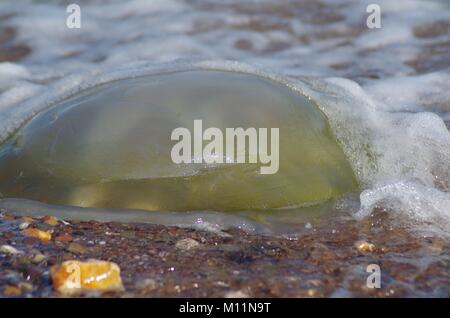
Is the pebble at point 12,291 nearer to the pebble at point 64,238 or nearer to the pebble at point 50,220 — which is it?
the pebble at point 64,238

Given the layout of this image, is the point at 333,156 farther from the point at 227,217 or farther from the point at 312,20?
the point at 312,20

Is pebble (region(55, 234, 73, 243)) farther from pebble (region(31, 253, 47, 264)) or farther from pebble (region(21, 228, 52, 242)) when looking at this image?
pebble (region(31, 253, 47, 264))

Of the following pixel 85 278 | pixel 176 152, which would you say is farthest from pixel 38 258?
pixel 176 152

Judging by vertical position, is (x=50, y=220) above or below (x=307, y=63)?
below

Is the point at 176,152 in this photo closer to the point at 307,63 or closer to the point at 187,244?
the point at 187,244

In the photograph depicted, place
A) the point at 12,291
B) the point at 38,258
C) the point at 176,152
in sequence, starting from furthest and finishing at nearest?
the point at 176,152, the point at 38,258, the point at 12,291

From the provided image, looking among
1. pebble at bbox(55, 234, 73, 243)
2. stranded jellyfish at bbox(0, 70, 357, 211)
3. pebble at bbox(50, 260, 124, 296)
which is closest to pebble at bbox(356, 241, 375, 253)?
stranded jellyfish at bbox(0, 70, 357, 211)

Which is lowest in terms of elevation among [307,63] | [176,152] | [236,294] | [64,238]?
[236,294]

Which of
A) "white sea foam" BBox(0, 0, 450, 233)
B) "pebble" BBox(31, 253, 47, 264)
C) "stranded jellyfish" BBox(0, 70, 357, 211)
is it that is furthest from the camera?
"white sea foam" BBox(0, 0, 450, 233)
